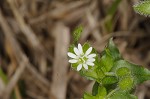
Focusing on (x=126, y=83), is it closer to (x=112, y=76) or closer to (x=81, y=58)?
(x=112, y=76)

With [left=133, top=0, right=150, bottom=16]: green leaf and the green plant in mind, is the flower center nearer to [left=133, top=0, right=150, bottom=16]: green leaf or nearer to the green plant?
the green plant

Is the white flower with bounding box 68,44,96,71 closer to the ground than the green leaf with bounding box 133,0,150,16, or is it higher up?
closer to the ground

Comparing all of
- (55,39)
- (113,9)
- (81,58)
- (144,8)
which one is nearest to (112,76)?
(81,58)

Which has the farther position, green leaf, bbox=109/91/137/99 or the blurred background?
the blurred background

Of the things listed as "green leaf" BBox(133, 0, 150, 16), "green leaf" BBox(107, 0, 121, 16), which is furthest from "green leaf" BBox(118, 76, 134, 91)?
"green leaf" BBox(107, 0, 121, 16)

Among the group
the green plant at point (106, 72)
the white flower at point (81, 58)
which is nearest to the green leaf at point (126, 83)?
the green plant at point (106, 72)

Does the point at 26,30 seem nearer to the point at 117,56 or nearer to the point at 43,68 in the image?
the point at 43,68

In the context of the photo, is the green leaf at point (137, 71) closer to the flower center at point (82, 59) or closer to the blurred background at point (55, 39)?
the flower center at point (82, 59)

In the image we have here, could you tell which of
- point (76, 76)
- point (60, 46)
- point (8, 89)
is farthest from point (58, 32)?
point (8, 89)
